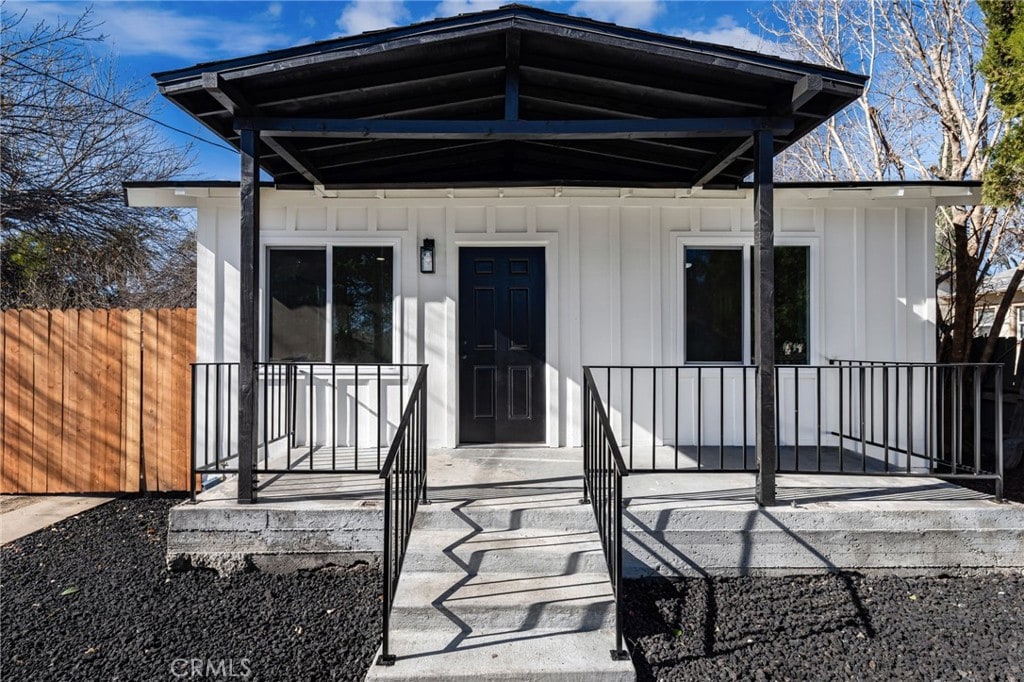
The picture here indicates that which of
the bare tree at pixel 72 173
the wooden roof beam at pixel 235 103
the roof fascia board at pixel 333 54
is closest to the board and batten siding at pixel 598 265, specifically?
the wooden roof beam at pixel 235 103

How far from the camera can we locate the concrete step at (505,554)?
3.02 meters

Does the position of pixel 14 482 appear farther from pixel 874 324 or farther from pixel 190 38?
pixel 874 324

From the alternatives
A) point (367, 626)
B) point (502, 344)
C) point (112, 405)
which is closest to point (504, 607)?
point (367, 626)

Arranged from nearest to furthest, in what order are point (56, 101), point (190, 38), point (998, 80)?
point (998, 80) → point (190, 38) → point (56, 101)

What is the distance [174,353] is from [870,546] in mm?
5732

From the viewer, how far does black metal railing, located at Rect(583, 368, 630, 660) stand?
2570mm

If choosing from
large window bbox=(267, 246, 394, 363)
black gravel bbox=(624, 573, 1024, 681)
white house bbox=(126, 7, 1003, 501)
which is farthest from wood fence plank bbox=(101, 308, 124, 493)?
black gravel bbox=(624, 573, 1024, 681)

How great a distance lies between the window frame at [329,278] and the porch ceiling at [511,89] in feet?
3.44

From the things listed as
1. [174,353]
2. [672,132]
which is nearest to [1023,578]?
[672,132]

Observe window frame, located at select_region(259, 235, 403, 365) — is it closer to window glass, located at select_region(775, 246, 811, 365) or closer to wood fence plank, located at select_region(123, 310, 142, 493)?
wood fence plank, located at select_region(123, 310, 142, 493)

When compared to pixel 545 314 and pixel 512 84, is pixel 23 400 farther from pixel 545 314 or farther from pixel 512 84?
pixel 512 84

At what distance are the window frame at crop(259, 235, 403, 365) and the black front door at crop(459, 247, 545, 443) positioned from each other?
594 mm

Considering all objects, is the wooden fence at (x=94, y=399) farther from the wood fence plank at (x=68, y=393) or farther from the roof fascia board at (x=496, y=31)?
the roof fascia board at (x=496, y=31)

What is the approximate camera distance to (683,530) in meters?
3.33
